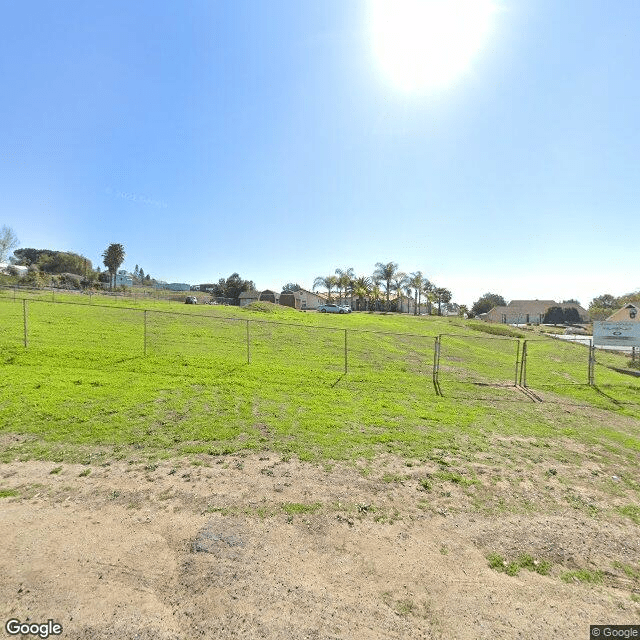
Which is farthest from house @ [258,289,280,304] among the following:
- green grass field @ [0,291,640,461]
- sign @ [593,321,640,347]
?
sign @ [593,321,640,347]

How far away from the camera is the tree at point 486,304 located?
120m

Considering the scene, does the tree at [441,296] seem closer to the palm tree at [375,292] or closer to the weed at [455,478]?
the palm tree at [375,292]

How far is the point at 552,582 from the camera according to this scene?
398 centimetres

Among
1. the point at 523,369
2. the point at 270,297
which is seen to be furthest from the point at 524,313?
the point at 523,369

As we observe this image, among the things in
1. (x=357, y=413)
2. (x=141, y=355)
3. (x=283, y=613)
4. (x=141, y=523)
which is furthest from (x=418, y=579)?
(x=141, y=355)

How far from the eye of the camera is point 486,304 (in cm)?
11975

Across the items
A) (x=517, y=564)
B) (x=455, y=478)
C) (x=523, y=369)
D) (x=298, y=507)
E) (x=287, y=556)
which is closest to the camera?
(x=287, y=556)

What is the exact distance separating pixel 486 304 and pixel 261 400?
415 ft

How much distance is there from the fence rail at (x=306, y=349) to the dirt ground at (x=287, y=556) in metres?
7.96

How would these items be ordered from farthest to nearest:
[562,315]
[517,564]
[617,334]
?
[562,315], [617,334], [517,564]

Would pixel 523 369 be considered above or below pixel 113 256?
below

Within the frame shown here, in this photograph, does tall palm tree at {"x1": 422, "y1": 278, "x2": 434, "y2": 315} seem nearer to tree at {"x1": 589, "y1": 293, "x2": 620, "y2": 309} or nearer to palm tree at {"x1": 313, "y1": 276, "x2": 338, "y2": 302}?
palm tree at {"x1": 313, "y1": 276, "x2": 338, "y2": 302}

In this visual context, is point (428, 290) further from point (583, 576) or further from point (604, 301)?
point (583, 576)

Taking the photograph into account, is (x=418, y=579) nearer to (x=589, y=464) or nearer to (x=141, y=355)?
(x=589, y=464)
